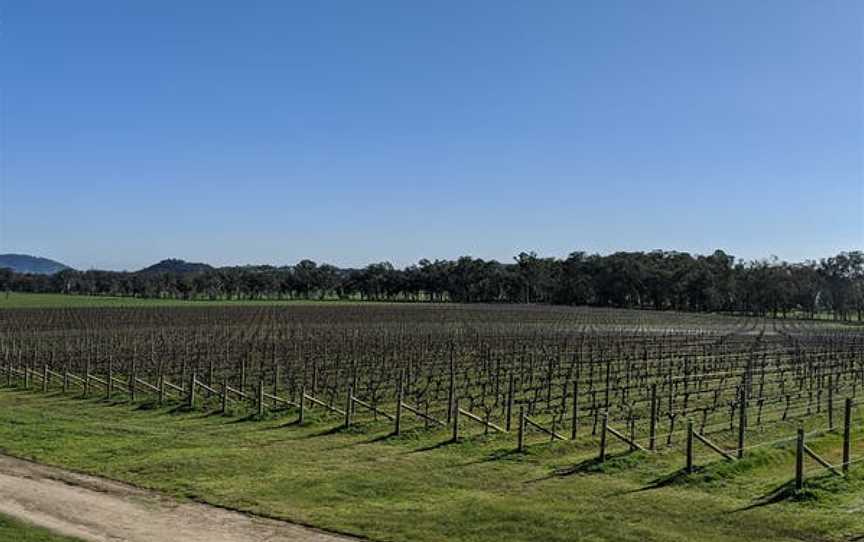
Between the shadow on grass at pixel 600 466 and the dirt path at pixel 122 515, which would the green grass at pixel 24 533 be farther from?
the shadow on grass at pixel 600 466

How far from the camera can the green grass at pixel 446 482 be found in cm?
1351

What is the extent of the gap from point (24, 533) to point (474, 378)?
85.3ft

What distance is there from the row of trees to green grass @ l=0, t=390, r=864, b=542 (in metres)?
116

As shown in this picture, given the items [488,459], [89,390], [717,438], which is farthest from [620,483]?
[89,390]

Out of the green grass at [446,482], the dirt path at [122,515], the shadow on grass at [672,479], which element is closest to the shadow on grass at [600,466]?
the green grass at [446,482]

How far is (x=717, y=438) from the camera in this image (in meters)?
22.8

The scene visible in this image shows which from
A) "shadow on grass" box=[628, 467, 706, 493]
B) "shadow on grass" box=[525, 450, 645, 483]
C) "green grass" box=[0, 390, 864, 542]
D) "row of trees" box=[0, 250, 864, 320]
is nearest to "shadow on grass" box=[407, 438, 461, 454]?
"green grass" box=[0, 390, 864, 542]

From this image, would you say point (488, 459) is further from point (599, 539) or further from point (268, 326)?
point (268, 326)

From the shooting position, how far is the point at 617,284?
493 ft

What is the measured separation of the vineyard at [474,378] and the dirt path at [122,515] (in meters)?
7.78

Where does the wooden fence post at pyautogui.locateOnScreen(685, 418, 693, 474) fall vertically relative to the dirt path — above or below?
above

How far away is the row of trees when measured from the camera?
129 metres

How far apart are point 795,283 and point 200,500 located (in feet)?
420

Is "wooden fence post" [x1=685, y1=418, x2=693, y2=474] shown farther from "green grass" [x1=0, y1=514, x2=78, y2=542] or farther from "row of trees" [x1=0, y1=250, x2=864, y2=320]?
"row of trees" [x1=0, y1=250, x2=864, y2=320]
